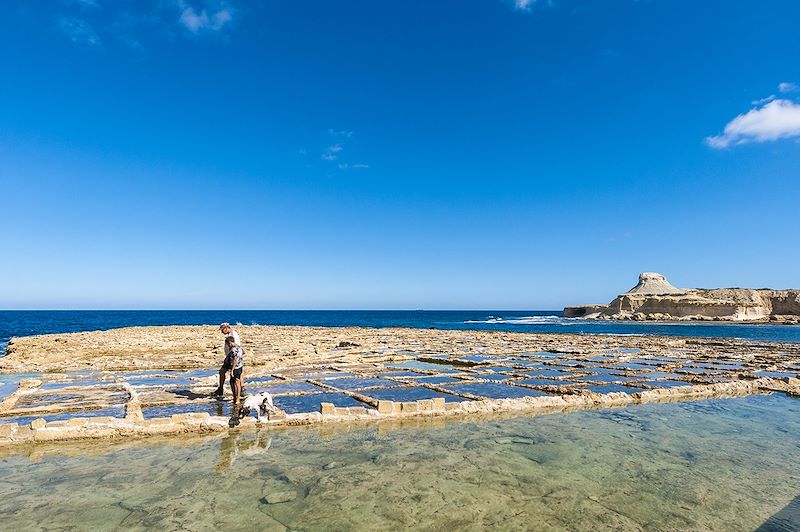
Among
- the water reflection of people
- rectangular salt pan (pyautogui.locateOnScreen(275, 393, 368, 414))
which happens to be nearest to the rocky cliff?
rectangular salt pan (pyautogui.locateOnScreen(275, 393, 368, 414))

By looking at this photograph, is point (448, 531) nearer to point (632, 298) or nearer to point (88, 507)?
point (88, 507)

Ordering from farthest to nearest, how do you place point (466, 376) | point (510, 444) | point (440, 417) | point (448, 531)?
point (466, 376)
point (440, 417)
point (510, 444)
point (448, 531)

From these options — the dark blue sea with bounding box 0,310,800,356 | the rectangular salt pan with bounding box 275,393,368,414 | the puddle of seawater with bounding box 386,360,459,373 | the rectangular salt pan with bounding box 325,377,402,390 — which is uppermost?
the rectangular salt pan with bounding box 275,393,368,414

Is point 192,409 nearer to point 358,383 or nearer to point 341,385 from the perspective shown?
point 341,385

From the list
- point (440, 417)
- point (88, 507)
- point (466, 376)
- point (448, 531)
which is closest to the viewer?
point (448, 531)

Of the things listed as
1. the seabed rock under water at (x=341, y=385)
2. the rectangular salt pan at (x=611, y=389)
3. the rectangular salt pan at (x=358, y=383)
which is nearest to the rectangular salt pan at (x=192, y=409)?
the seabed rock under water at (x=341, y=385)

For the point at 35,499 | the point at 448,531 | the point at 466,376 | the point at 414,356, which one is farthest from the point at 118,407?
the point at 414,356

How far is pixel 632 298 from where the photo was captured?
366 ft

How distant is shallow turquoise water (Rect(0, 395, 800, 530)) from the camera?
5.07 metres

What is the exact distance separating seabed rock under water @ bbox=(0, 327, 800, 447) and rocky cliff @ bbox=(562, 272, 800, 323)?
8349cm

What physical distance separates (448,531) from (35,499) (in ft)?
15.4

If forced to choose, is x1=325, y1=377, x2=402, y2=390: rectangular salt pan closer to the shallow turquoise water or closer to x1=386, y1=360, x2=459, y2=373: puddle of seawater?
x1=386, y1=360, x2=459, y2=373: puddle of seawater

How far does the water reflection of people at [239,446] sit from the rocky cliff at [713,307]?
10091cm

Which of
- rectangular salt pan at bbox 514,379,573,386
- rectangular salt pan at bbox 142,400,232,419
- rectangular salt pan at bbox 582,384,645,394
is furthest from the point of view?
rectangular salt pan at bbox 514,379,573,386
